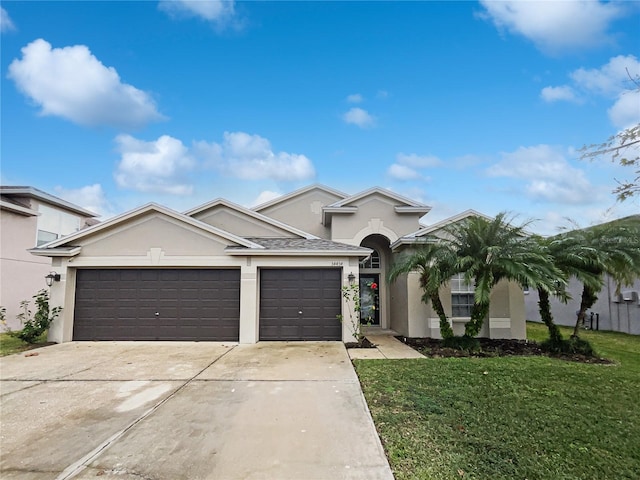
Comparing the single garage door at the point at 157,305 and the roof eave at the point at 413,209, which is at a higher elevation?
the roof eave at the point at 413,209

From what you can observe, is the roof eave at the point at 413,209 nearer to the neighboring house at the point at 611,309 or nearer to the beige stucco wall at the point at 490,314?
the beige stucco wall at the point at 490,314

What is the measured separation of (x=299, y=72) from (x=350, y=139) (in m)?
3.82

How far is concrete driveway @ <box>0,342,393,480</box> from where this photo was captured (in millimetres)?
3477

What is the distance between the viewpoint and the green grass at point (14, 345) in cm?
963

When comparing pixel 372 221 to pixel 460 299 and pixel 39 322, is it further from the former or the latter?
pixel 39 322

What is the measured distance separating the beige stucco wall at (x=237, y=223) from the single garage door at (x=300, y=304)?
11.8 feet

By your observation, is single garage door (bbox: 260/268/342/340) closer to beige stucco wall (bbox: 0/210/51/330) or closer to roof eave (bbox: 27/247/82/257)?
roof eave (bbox: 27/247/82/257)

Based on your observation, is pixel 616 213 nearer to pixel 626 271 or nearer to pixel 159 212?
pixel 626 271

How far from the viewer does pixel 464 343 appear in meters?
9.59

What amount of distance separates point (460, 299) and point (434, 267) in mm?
3242

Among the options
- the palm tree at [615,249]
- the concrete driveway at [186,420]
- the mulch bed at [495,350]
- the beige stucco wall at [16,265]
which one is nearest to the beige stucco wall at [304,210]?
the mulch bed at [495,350]

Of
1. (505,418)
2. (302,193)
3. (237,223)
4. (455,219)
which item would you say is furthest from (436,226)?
(237,223)

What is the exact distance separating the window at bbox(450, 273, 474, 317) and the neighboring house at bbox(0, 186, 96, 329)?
682 inches

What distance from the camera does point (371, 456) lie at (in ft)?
12.0
